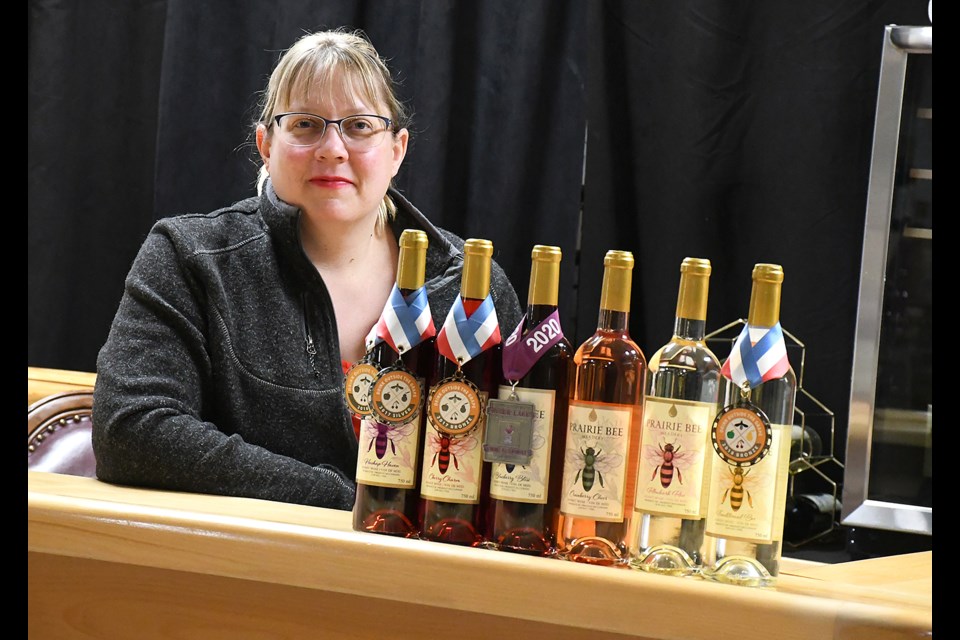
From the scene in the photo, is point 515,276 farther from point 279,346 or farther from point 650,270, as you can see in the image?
point 279,346

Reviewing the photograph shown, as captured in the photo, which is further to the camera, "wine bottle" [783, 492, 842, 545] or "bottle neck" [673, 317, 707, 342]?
"wine bottle" [783, 492, 842, 545]

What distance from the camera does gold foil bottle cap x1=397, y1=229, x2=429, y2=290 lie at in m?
1.04

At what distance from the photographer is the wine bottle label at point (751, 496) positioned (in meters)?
0.92

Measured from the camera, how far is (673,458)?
3.07ft

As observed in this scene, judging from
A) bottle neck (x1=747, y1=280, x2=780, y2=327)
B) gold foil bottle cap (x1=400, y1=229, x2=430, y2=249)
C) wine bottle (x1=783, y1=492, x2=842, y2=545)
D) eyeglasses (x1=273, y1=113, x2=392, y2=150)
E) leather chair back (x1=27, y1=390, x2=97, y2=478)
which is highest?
eyeglasses (x1=273, y1=113, x2=392, y2=150)

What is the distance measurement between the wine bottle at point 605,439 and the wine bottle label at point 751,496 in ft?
0.26

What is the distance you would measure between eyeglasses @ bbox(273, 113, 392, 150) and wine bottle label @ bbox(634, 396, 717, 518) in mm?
1010

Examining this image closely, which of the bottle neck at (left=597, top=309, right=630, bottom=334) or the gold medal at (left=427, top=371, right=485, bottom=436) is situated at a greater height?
the bottle neck at (left=597, top=309, right=630, bottom=334)

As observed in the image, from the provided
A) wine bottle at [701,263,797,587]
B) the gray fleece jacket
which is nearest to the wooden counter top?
wine bottle at [701,263,797,587]

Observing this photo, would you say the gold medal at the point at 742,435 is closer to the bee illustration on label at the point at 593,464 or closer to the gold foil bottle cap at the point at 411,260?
the bee illustration on label at the point at 593,464

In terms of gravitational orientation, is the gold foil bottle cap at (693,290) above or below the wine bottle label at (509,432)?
above

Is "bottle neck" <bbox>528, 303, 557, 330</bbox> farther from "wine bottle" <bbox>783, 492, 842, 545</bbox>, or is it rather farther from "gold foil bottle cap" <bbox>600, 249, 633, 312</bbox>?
"wine bottle" <bbox>783, 492, 842, 545</bbox>

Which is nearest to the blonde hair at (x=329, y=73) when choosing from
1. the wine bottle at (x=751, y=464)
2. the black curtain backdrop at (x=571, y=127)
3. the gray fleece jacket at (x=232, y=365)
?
the gray fleece jacket at (x=232, y=365)
